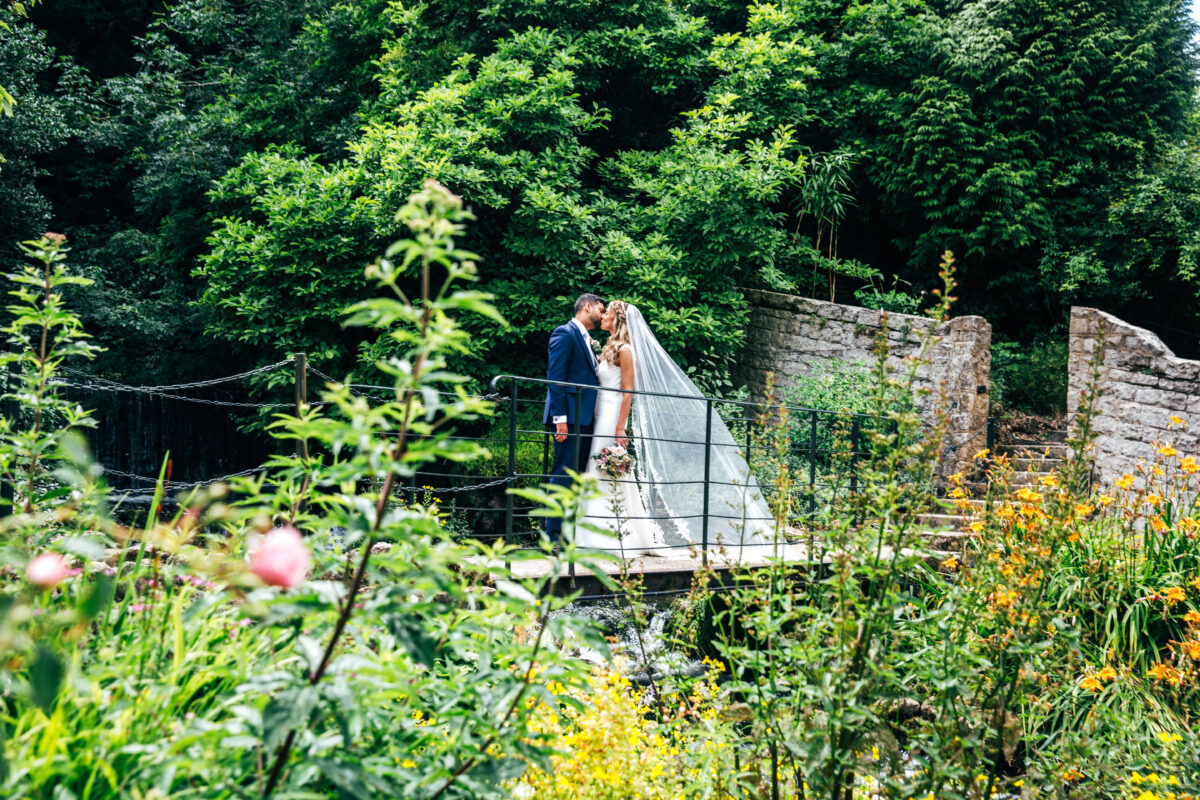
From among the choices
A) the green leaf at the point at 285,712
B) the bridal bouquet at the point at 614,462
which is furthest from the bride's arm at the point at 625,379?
the green leaf at the point at 285,712

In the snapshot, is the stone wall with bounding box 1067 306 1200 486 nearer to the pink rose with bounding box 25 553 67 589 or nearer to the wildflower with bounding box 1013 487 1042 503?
the wildflower with bounding box 1013 487 1042 503

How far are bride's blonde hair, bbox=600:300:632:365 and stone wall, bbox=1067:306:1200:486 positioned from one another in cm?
383

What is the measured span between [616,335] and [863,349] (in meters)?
3.42

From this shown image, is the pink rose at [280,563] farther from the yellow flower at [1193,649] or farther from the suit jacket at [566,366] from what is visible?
the suit jacket at [566,366]

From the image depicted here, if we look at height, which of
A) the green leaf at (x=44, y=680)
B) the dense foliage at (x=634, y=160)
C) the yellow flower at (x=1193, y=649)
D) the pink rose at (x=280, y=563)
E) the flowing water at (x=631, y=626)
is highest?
the dense foliage at (x=634, y=160)

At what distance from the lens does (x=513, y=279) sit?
7.93 m

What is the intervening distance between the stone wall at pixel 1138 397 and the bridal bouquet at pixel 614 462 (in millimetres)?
4048

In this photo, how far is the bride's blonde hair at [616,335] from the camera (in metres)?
5.66

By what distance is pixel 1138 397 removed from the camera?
677 centimetres

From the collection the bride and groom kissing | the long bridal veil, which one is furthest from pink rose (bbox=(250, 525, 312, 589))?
the long bridal veil

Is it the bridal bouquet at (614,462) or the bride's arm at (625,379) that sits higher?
the bride's arm at (625,379)

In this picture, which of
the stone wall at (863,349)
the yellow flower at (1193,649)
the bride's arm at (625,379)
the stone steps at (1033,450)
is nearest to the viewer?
the yellow flower at (1193,649)

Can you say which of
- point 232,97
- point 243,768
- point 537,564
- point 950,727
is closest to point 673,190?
point 537,564

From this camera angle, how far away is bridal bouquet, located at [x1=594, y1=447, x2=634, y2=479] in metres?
4.35
